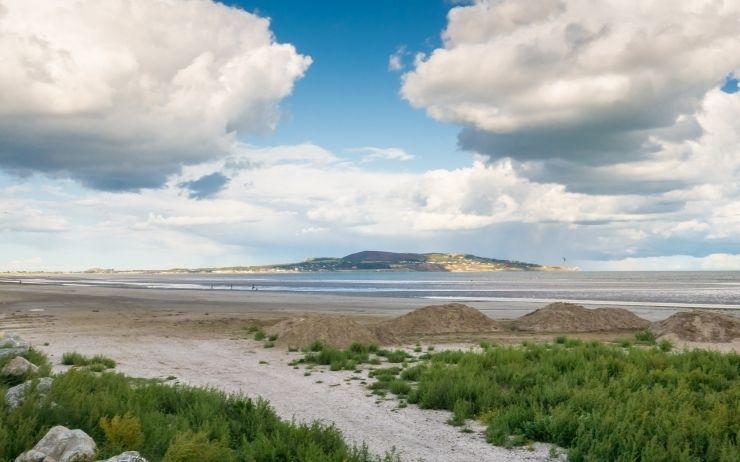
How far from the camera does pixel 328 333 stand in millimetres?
26172

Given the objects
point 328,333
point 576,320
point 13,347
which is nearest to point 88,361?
point 13,347

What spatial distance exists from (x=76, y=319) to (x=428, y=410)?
36.2 metres

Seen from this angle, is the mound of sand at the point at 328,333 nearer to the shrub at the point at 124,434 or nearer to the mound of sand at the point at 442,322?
the mound of sand at the point at 442,322

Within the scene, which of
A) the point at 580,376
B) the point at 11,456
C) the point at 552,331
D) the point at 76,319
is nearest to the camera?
the point at 11,456

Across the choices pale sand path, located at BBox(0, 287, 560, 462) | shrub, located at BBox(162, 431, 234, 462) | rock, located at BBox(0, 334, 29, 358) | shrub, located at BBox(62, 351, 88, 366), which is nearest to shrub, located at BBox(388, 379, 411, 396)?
pale sand path, located at BBox(0, 287, 560, 462)

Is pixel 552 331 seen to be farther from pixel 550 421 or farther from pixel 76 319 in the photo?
pixel 76 319

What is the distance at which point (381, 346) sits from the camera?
86.9ft

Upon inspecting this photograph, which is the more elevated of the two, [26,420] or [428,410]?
[26,420]

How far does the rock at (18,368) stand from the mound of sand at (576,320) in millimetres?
28534

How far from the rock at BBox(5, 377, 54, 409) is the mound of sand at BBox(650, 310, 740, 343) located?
28.2 meters

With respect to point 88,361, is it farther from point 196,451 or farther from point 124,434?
point 196,451

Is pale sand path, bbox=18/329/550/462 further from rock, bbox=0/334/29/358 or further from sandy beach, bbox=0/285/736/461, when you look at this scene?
rock, bbox=0/334/29/358

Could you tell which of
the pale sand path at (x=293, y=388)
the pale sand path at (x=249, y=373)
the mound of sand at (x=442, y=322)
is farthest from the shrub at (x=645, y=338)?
the pale sand path at (x=249, y=373)

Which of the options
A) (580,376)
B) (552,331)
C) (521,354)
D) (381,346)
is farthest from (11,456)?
(552,331)
